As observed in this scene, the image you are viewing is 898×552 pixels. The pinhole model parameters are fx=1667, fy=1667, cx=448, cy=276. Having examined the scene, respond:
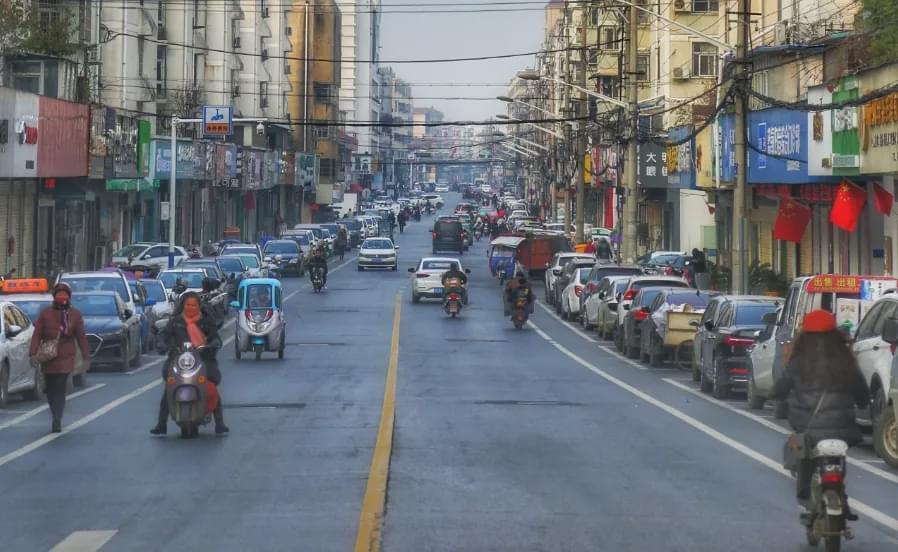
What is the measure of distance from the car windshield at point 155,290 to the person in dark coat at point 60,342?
18.5 metres

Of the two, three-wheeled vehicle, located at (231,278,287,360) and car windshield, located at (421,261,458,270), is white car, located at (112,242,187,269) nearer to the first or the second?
car windshield, located at (421,261,458,270)

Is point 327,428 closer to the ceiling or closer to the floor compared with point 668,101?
closer to the floor

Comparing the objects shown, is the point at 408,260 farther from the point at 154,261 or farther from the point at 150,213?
the point at 154,261

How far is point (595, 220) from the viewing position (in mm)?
126312

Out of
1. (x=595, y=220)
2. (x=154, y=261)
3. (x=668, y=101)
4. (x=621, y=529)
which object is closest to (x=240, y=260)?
(x=154, y=261)

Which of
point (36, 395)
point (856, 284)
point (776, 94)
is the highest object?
point (776, 94)

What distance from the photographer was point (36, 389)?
2508 centimetres

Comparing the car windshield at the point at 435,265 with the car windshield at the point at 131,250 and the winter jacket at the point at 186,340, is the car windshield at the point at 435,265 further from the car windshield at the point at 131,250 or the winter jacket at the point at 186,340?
the winter jacket at the point at 186,340

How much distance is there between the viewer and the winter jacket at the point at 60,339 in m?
19.5

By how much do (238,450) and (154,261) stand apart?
146 feet

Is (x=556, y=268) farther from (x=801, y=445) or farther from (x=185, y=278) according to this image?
(x=801, y=445)

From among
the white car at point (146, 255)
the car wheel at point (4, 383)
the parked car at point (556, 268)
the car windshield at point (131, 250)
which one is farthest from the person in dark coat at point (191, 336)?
the car windshield at point (131, 250)

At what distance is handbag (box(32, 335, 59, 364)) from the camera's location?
19.3 m

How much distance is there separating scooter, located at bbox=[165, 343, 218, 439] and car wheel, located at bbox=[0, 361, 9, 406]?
5.85 metres
